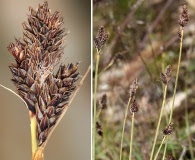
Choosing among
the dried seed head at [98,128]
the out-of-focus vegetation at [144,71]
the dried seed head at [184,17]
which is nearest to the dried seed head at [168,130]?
the out-of-focus vegetation at [144,71]

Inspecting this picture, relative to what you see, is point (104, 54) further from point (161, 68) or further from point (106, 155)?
point (106, 155)

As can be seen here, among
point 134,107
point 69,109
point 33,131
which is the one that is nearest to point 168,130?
point 134,107

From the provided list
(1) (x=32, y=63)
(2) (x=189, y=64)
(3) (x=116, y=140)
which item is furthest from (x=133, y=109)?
(1) (x=32, y=63)

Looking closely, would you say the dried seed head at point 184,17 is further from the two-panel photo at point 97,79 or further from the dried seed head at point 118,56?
the dried seed head at point 118,56

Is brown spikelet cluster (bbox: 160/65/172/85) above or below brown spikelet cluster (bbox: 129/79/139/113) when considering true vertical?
above

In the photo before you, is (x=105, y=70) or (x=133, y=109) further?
(x=105, y=70)

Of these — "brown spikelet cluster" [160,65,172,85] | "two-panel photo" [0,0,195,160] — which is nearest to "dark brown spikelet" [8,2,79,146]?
"two-panel photo" [0,0,195,160]

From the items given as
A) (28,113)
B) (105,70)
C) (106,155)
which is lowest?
(106,155)

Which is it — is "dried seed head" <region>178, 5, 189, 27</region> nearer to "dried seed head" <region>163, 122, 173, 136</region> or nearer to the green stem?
"dried seed head" <region>163, 122, 173, 136</region>
